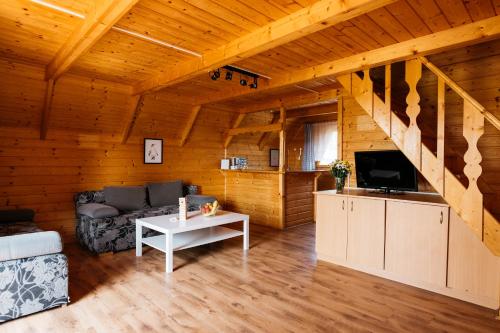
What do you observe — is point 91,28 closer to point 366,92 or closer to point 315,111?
point 366,92

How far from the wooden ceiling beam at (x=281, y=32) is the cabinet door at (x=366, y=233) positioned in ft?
6.52

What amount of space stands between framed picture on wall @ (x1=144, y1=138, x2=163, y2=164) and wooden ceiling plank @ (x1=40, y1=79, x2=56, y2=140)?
1.55 m

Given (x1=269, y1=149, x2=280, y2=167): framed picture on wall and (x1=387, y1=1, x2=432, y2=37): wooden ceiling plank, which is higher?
(x1=387, y1=1, x2=432, y2=37): wooden ceiling plank

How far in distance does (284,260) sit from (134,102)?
3.28 meters

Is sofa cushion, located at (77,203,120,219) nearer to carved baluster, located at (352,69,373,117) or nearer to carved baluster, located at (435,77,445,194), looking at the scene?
carved baluster, located at (352,69,373,117)

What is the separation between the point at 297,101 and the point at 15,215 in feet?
14.5

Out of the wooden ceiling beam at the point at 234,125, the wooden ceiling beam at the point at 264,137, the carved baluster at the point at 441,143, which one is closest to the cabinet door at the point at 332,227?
the carved baluster at the point at 441,143

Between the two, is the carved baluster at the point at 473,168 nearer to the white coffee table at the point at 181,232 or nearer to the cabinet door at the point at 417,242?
the cabinet door at the point at 417,242

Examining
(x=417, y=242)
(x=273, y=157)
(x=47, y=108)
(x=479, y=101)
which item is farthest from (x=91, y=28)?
(x=273, y=157)

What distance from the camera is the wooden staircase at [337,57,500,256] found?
8.21 feet

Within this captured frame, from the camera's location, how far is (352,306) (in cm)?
263

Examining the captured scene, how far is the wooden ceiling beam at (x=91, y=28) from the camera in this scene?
2148mm

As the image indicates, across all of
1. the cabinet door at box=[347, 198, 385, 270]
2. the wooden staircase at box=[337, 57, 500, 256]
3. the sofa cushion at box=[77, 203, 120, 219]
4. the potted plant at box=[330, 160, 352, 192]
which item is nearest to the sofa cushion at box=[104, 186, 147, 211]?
the sofa cushion at box=[77, 203, 120, 219]

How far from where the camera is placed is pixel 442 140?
2.78 meters
